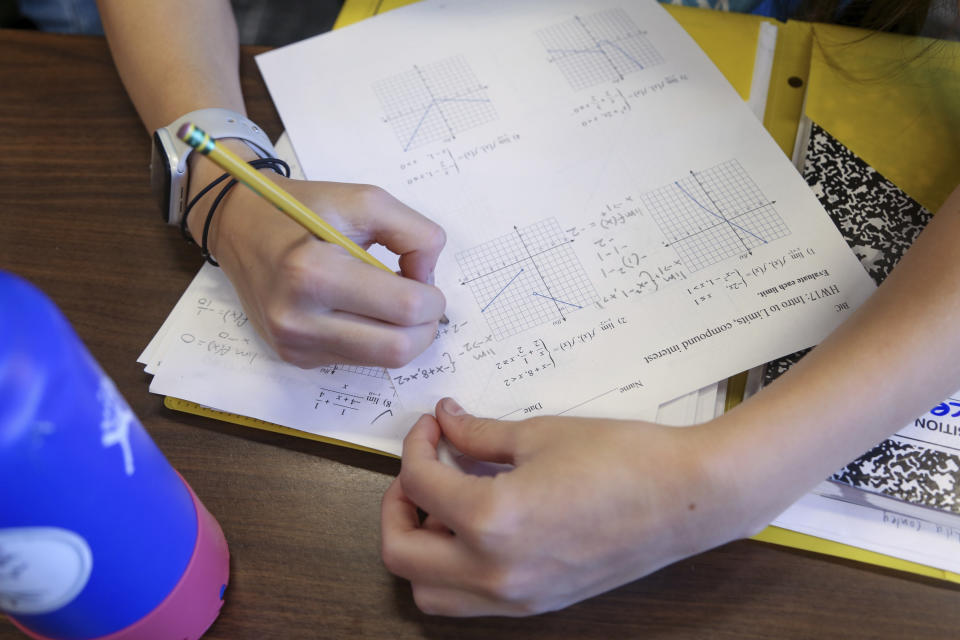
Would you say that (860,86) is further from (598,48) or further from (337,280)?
(337,280)

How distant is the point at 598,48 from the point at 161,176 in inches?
17.9

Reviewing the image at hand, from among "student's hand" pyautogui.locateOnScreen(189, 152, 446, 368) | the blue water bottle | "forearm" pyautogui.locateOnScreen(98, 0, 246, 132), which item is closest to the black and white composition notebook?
"student's hand" pyautogui.locateOnScreen(189, 152, 446, 368)

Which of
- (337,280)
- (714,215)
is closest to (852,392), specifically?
(714,215)

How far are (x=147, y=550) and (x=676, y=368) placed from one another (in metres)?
0.39

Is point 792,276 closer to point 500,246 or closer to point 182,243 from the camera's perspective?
point 500,246

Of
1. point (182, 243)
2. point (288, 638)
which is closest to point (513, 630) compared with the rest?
point (288, 638)

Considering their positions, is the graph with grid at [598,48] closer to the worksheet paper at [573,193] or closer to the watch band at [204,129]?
the worksheet paper at [573,193]

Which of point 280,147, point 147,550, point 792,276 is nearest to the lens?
point 147,550

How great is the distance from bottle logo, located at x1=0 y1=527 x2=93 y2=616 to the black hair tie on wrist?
31cm

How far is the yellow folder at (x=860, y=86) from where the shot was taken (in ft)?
2.07

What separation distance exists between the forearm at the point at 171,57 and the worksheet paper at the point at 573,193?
5 centimetres

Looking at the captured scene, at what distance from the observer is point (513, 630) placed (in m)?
0.46

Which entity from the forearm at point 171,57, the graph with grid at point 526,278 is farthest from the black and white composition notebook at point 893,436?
the forearm at point 171,57

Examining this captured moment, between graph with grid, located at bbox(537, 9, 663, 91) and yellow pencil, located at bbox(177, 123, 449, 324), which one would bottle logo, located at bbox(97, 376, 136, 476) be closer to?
yellow pencil, located at bbox(177, 123, 449, 324)
